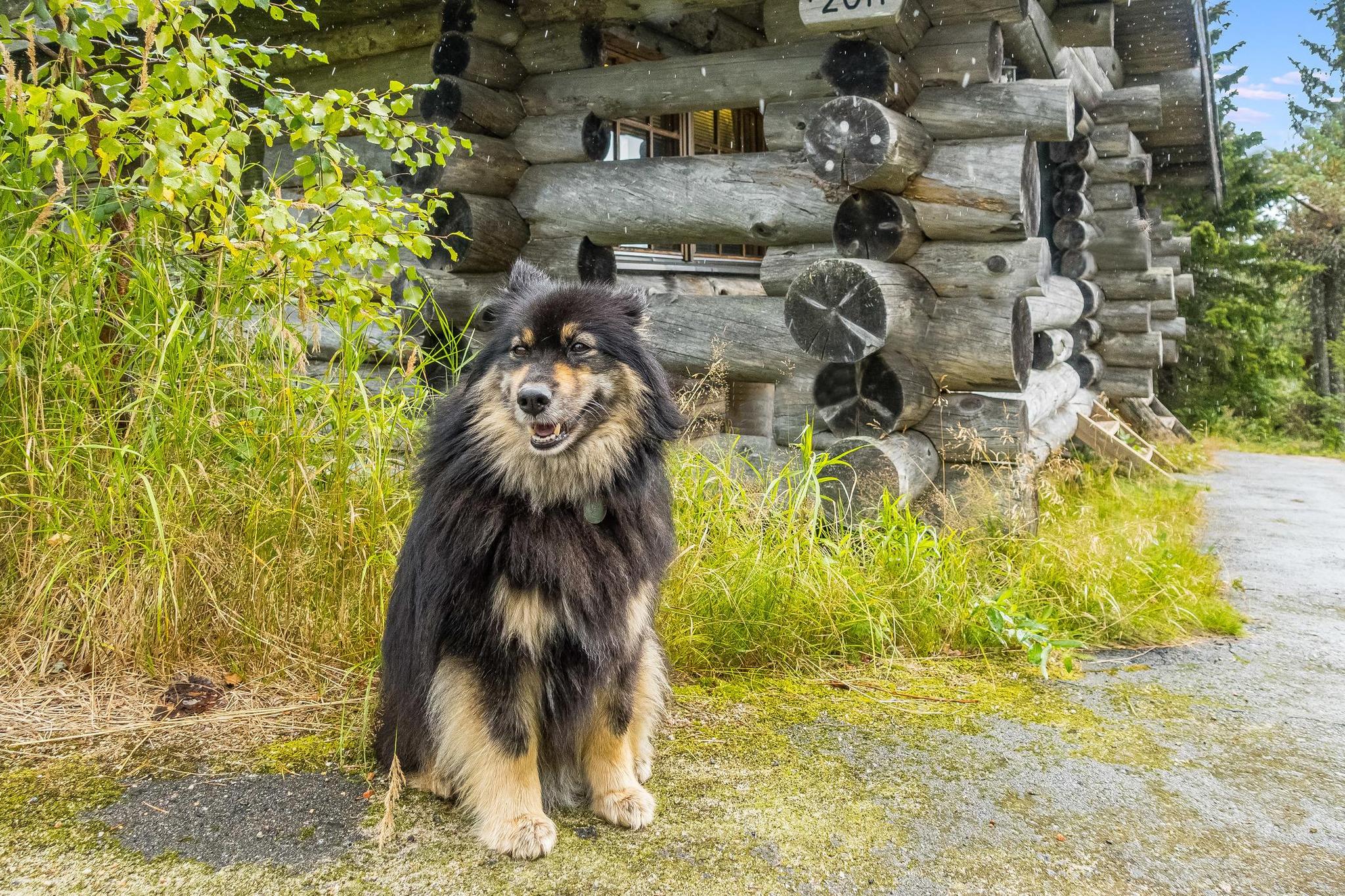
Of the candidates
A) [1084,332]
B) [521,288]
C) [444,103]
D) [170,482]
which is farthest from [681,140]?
[170,482]

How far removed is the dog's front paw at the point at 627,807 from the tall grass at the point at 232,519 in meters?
0.95

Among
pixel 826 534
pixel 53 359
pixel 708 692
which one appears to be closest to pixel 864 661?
pixel 708 692

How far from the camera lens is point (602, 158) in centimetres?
541

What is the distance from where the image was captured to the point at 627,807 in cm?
229

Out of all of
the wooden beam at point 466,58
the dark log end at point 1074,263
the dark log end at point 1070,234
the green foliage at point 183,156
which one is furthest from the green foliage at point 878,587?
the dark log end at point 1074,263

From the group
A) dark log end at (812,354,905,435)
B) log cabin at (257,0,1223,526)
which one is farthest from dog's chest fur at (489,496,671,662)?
dark log end at (812,354,905,435)

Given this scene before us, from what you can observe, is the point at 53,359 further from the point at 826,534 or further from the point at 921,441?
the point at 921,441

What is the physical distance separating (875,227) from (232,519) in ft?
10.3

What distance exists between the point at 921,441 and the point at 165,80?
366cm

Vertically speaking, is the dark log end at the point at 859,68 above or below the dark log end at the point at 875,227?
above

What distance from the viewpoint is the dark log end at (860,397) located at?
4535 millimetres

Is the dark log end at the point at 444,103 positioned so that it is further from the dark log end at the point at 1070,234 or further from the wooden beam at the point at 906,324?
the dark log end at the point at 1070,234

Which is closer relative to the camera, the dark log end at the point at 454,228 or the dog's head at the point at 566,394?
the dog's head at the point at 566,394

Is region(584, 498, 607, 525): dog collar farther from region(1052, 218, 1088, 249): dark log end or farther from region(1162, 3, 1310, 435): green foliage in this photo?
region(1162, 3, 1310, 435): green foliage
